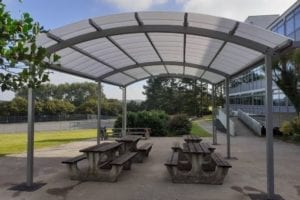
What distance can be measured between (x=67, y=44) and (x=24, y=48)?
5.39 meters

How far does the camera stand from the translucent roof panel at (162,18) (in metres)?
6.16

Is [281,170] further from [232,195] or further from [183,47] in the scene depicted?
[183,47]

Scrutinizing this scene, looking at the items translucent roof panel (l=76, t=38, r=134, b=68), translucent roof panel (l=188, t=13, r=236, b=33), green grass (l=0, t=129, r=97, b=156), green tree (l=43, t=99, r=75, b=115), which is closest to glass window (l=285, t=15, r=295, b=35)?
green grass (l=0, t=129, r=97, b=156)

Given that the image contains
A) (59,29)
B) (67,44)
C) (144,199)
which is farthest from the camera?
(67,44)

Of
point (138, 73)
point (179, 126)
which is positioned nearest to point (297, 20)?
point (179, 126)

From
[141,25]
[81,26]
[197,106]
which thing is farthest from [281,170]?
[197,106]

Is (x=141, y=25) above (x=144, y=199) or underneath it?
above

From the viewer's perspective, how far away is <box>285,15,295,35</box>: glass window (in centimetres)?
2390

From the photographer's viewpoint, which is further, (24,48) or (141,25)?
(141,25)

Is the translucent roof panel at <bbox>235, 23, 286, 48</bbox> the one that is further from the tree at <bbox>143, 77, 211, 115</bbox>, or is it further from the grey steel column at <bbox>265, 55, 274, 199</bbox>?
the tree at <bbox>143, 77, 211, 115</bbox>

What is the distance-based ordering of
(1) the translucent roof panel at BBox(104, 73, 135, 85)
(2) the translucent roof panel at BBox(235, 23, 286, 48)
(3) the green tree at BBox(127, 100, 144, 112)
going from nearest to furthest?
(2) the translucent roof panel at BBox(235, 23, 286, 48) < (1) the translucent roof panel at BBox(104, 73, 135, 85) < (3) the green tree at BBox(127, 100, 144, 112)

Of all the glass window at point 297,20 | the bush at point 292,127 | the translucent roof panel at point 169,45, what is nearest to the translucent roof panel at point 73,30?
the translucent roof panel at point 169,45

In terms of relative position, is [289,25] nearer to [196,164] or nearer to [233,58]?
[233,58]

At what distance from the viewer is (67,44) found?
6.89 metres
